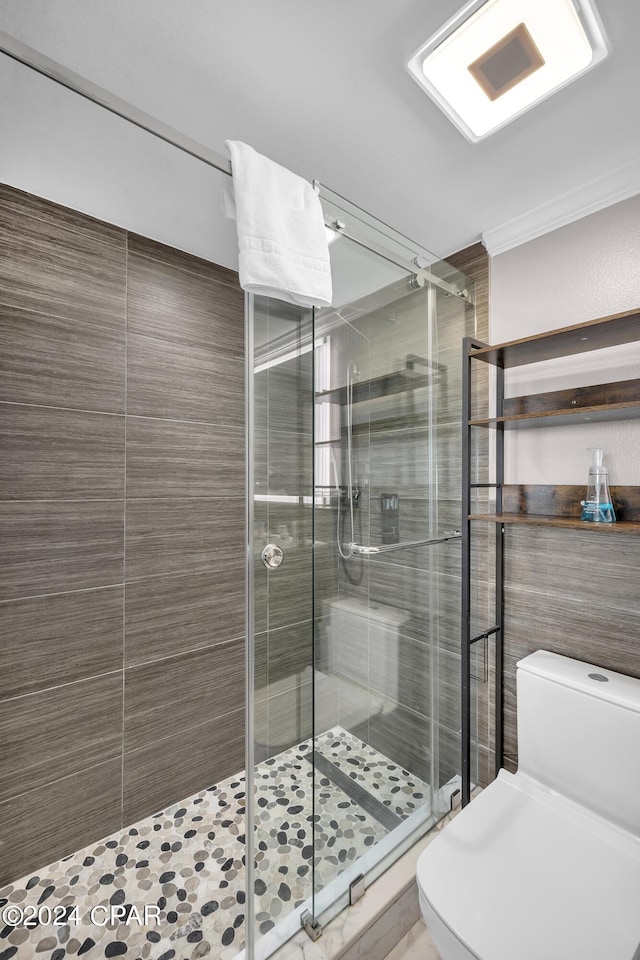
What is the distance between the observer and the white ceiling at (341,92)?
915 millimetres

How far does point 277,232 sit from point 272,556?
83 centimetres

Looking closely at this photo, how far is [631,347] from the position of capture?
4.64 feet

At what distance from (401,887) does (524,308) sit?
201 cm

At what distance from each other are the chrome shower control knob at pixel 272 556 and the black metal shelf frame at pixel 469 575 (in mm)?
701

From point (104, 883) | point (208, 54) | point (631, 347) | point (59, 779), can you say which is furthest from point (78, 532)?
point (631, 347)

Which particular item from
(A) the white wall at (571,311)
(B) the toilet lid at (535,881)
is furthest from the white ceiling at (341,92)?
(B) the toilet lid at (535,881)

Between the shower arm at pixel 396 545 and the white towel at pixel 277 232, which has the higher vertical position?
the white towel at pixel 277 232

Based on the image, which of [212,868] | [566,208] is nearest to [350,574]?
[212,868]

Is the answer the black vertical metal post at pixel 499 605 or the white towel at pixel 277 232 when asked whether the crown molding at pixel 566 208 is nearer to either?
the black vertical metal post at pixel 499 605

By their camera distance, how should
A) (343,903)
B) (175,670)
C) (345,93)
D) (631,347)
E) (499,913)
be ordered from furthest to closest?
(175,670) → (631,347) → (343,903) → (345,93) → (499,913)

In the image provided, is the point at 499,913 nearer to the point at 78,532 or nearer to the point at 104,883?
the point at 104,883

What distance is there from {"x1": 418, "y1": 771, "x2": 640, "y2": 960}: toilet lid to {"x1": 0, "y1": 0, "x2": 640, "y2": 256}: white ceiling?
193 centimetres

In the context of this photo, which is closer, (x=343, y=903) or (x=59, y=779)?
(x=343, y=903)

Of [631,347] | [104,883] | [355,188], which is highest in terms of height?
[355,188]
